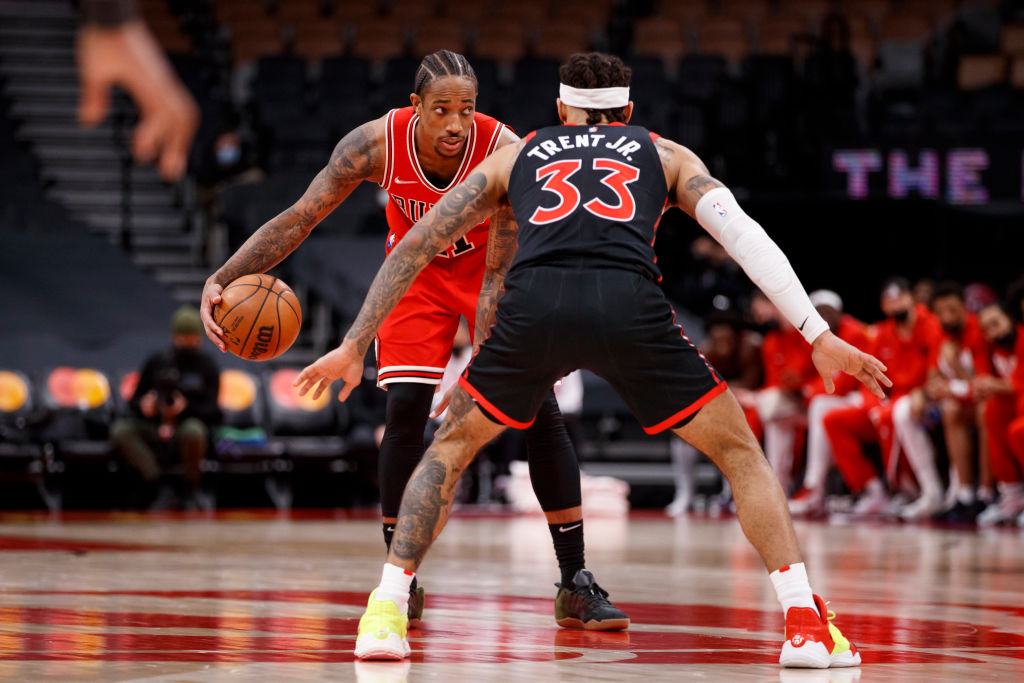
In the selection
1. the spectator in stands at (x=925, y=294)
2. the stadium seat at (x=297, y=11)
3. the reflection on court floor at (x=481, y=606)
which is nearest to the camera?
the reflection on court floor at (x=481, y=606)

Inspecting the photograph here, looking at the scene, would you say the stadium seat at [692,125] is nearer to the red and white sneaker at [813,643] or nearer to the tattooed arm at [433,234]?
the tattooed arm at [433,234]

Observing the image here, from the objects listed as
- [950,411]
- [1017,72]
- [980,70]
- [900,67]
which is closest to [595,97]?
[950,411]

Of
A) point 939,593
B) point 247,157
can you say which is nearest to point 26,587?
point 939,593

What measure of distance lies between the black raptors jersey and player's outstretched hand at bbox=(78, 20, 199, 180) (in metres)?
1.74

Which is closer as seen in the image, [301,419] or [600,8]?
[301,419]

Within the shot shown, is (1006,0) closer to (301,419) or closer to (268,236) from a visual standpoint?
(301,419)

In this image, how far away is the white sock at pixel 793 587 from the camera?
3.26m

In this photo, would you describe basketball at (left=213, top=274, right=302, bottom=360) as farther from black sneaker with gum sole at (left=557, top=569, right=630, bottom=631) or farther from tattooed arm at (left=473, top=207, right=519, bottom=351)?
black sneaker with gum sole at (left=557, top=569, right=630, bottom=631)

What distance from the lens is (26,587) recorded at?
4.86 m

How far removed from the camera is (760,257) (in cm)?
345

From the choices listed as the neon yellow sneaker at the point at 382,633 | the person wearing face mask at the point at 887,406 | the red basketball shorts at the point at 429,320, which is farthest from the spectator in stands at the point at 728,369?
the neon yellow sneaker at the point at 382,633

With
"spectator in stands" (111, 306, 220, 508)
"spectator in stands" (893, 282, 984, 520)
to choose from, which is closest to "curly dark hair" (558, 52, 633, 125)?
"spectator in stands" (893, 282, 984, 520)

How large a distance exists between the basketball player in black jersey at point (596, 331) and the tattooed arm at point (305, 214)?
61 cm

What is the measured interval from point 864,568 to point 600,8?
12655 millimetres
